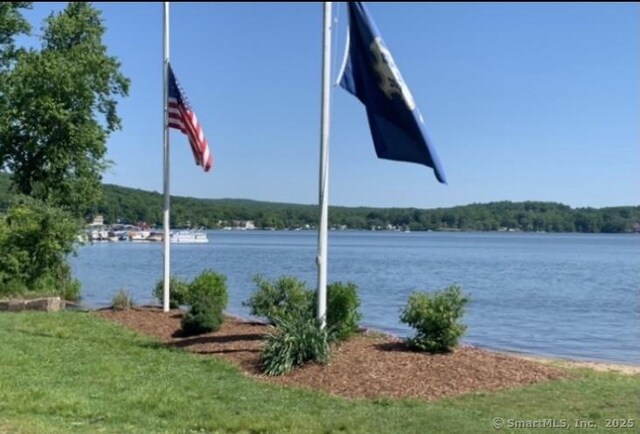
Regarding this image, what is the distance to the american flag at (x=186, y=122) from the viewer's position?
16.6 meters

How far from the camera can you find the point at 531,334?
22.1 metres

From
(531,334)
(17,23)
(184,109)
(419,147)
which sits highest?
(17,23)

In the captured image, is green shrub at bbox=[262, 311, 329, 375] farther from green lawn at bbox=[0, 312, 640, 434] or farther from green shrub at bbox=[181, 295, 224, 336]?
green shrub at bbox=[181, 295, 224, 336]

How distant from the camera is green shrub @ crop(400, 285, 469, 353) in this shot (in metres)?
11.7

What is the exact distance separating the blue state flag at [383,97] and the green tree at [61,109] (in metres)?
19.3

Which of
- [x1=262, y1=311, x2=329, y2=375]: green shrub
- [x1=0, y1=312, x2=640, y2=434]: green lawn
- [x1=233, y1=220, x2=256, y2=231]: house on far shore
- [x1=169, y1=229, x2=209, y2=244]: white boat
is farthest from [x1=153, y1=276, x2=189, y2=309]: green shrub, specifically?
[x1=233, y1=220, x2=256, y2=231]: house on far shore

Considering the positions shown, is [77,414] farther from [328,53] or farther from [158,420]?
[328,53]

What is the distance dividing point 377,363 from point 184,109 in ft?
27.8

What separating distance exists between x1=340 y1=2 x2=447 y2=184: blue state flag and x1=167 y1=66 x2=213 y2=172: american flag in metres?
6.38

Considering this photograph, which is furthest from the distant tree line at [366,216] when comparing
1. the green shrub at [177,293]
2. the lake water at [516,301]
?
the green shrub at [177,293]

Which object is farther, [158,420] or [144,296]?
[144,296]

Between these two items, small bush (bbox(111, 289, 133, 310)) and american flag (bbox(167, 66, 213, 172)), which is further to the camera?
small bush (bbox(111, 289, 133, 310))

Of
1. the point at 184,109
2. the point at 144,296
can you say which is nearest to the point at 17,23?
the point at 144,296

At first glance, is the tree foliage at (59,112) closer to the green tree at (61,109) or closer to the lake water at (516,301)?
the green tree at (61,109)
